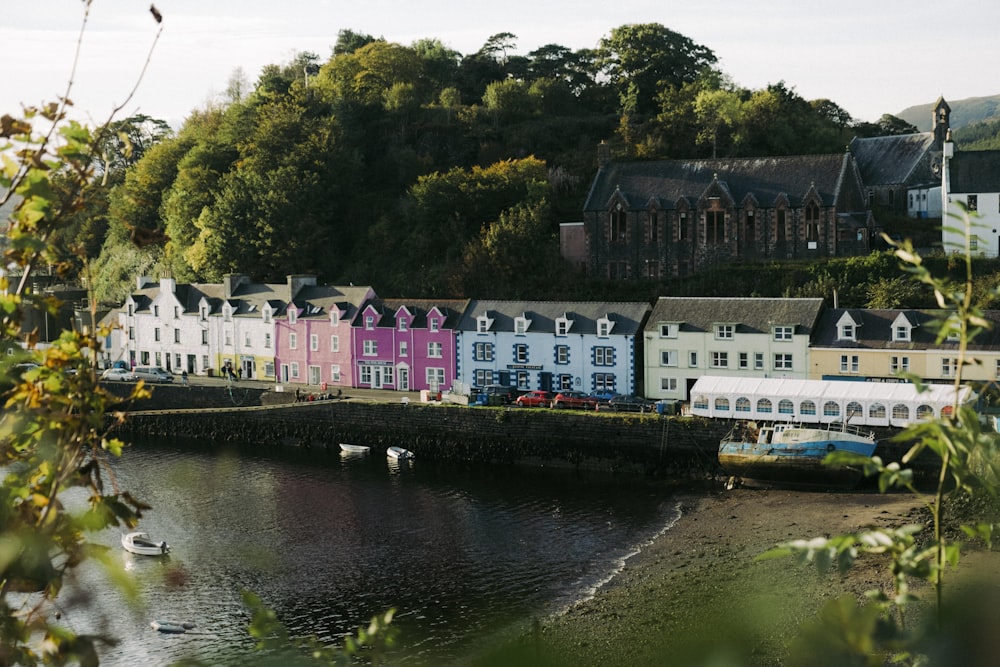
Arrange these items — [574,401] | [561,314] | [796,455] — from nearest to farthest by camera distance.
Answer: [796,455], [574,401], [561,314]

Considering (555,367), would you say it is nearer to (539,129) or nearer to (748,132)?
(748,132)

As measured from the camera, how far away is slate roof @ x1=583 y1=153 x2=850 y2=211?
4922 cm

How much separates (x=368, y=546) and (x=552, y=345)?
16556 millimetres

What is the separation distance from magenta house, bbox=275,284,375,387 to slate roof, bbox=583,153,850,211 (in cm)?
1286

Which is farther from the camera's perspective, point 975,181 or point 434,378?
point 975,181

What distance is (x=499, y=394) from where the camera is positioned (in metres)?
42.8

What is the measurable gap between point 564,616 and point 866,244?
102 ft

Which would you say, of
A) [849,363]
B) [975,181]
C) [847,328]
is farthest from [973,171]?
[849,363]

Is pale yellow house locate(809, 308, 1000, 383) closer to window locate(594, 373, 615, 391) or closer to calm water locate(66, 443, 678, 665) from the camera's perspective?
window locate(594, 373, 615, 391)

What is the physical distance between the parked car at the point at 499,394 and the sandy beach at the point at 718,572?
11.0 meters

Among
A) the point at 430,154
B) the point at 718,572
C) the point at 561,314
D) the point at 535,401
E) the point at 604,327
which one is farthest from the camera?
the point at 430,154

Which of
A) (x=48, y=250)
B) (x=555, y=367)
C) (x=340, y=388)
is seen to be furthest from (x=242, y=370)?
(x=48, y=250)

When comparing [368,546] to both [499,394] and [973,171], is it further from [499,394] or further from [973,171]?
[973,171]

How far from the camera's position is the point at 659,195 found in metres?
52.3
